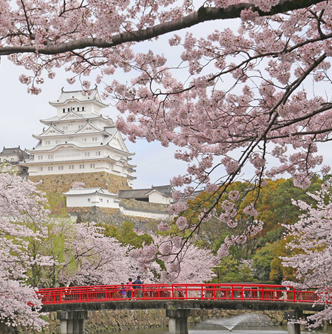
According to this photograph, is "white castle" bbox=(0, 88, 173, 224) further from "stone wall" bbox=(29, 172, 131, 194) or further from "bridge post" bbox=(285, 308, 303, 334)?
"bridge post" bbox=(285, 308, 303, 334)

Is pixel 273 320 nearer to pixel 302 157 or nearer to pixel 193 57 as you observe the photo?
pixel 302 157

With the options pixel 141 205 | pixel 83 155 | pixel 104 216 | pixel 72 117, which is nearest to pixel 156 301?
pixel 104 216

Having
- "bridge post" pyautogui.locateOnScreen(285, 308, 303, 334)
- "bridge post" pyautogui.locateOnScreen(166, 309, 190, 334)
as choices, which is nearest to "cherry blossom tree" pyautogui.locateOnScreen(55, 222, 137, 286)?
"bridge post" pyautogui.locateOnScreen(166, 309, 190, 334)

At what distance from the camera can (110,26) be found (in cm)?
445

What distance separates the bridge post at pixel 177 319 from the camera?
16.9 meters

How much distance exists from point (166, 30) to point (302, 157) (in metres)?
3.41

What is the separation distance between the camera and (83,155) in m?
42.7

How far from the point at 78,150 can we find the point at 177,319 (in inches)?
1081

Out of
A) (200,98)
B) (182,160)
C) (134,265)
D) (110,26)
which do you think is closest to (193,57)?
Answer: (200,98)

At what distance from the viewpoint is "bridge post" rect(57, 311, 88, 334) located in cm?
1748

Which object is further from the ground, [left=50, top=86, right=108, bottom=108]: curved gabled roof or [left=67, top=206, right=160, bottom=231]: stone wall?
[left=50, top=86, right=108, bottom=108]: curved gabled roof

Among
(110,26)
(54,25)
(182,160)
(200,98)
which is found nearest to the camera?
(110,26)

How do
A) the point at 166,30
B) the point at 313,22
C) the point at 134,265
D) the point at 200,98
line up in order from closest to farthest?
the point at 166,30, the point at 313,22, the point at 200,98, the point at 134,265

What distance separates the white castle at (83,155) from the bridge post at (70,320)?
22.1 metres
